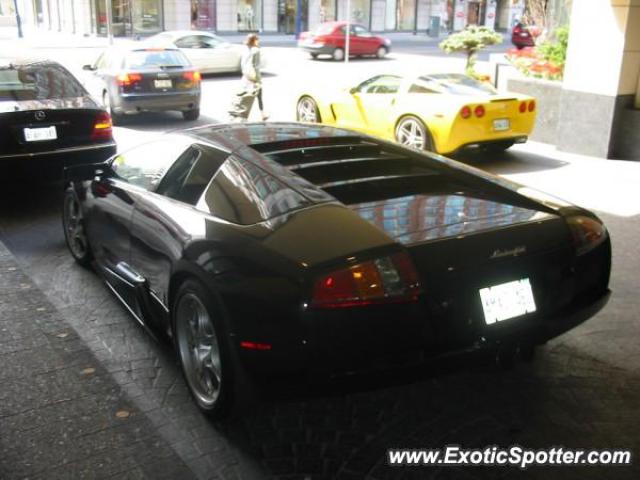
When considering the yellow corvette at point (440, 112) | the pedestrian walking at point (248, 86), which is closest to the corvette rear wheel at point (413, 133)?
the yellow corvette at point (440, 112)

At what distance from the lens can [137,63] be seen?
1398cm

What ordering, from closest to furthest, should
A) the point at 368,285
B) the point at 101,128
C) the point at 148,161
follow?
the point at 368,285 → the point at 148,161 → the point at 101,128

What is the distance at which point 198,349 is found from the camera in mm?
3658

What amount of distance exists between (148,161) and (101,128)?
329 cm

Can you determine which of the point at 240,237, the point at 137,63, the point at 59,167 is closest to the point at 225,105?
the point at 137,63

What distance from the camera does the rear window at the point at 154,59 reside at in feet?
45.9

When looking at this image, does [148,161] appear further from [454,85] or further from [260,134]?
[454,85]

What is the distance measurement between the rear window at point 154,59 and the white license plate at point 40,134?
23.3ft

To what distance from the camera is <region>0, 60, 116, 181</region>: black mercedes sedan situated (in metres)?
7.07

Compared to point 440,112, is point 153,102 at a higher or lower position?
lower

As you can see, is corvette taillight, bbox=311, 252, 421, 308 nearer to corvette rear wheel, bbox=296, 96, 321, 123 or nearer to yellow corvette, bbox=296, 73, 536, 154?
yellow corvette, bbox=296, 73, 536, 154

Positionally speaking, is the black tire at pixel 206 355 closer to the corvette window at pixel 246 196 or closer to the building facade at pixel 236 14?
the corvette window at pixel 246 196

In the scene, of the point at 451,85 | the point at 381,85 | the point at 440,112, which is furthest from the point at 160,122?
the point at 440,112

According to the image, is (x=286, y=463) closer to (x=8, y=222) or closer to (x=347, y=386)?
(x=347, y=386)
